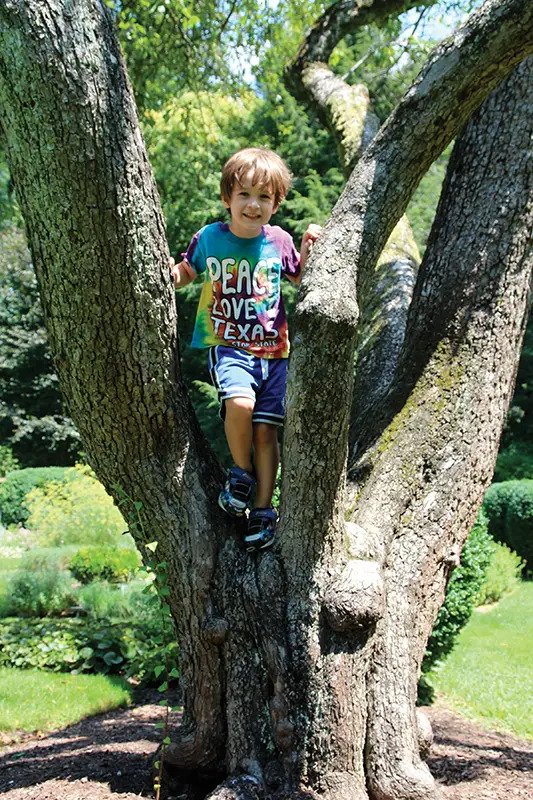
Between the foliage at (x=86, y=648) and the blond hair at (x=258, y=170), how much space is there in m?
4.52

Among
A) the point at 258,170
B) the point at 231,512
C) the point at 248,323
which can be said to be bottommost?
the point at 231,512

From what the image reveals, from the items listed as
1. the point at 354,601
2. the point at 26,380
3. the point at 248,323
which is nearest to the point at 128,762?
the point at 354,601

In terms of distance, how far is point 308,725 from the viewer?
255cm

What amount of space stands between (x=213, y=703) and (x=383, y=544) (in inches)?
35.9

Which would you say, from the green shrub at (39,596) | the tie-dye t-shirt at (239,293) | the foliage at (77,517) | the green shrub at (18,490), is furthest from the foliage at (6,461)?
the tie-dye t-shirt at (239,293)

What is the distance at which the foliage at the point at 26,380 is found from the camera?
2168 centimetres

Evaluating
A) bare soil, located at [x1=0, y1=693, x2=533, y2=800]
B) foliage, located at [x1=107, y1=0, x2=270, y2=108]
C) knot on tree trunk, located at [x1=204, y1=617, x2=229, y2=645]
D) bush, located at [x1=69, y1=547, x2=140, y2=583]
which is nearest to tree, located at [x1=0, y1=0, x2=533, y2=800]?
knot on tree trunk, located at [x1=204, y1=617, x2=229, y2=645]

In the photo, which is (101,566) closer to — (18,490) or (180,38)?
(180,38)

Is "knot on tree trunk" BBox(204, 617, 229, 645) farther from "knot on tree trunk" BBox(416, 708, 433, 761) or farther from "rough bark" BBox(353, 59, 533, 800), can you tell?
"knot on tree trunk" BBox(416, 708, 433, 761)

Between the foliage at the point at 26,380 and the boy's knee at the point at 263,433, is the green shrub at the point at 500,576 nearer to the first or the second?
the boy's knee at the point at 263,433

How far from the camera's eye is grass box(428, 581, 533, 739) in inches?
224

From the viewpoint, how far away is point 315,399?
7.71ft

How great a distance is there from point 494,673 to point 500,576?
12.8 feet

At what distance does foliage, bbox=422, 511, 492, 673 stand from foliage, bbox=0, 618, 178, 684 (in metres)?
2.39
